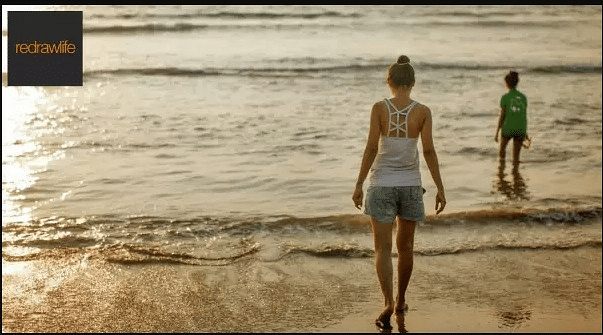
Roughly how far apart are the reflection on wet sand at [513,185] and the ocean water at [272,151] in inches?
2.0

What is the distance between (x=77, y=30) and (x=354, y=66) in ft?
35.3

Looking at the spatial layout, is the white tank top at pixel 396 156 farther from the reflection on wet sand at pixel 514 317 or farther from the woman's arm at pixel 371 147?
the reflection on wet sand at pixel 514 317

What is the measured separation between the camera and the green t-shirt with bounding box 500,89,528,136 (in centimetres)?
1126

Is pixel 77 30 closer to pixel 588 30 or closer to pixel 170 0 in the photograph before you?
pixel 588 30

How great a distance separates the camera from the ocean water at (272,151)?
8.44 meters

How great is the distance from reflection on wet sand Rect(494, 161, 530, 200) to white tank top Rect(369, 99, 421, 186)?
471cm

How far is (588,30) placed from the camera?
1091 inches

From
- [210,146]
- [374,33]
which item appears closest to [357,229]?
[210,146]

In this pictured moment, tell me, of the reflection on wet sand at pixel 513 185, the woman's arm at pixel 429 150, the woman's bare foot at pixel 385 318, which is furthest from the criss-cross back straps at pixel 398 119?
the reflection on wet sand at pixel 513 185

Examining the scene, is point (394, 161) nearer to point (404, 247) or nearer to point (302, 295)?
point (404, 247)

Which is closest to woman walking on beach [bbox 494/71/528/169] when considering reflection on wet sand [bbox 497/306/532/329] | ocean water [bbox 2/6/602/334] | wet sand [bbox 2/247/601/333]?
ocean water [bbox 2/6/602/334]

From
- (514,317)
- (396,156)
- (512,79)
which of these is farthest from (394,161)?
(512,79)

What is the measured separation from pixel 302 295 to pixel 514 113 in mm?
5580

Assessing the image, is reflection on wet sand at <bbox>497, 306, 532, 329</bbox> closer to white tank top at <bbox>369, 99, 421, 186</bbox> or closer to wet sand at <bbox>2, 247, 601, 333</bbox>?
wet sand at <bbox>2, 247, 601, 333</bbox>
